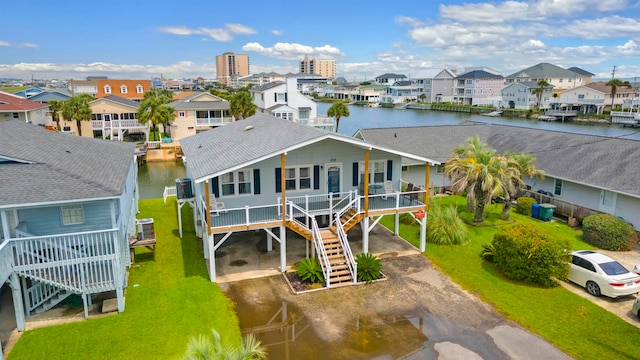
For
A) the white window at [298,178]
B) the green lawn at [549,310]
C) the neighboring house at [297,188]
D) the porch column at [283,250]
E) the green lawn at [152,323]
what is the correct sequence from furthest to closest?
the white window at [298,178] → the porch column at [283,250] → the neighboring house at [297,188] → the green lawn at [549,310] → the green lawn at [152,323]

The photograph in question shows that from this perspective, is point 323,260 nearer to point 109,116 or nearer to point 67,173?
point 67,173

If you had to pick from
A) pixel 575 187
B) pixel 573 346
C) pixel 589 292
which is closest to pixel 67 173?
pixel 573 346

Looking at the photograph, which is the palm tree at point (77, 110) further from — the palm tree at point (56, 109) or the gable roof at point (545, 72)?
the gable roof at point (545, 72)

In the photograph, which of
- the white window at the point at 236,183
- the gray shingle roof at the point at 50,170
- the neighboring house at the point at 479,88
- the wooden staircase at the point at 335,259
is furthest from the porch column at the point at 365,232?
the neighboring house at the point at 479,88

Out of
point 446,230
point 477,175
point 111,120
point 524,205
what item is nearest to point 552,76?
point 111,120

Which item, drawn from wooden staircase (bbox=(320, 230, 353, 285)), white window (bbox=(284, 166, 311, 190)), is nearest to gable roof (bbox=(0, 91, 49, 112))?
white window (bbox=(284, 166, 311, 190))

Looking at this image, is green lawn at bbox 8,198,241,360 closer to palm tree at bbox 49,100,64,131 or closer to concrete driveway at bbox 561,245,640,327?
concrete driveway at bbox 561,245,640,327

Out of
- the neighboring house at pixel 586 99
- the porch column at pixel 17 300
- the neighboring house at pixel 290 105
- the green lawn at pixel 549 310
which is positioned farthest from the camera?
the neighboring house at pixel 586 99

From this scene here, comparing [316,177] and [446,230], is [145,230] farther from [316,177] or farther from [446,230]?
[446,230]
